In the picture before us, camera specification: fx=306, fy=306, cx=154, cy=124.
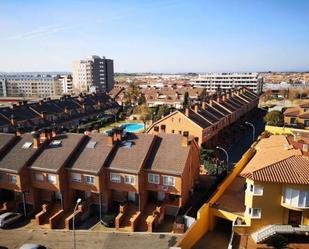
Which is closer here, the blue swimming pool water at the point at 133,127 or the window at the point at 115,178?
the window at the point at 115,178

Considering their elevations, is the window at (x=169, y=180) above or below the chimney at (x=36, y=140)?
below

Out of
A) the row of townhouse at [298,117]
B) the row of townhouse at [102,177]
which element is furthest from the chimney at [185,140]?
the row of townhouse at [298,117]

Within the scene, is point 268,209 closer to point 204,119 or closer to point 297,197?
point 297,197

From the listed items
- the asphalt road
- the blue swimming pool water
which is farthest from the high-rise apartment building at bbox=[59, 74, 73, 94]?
the asphalt road

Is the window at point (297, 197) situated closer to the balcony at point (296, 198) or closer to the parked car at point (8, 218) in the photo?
the balcony at point (296, 198)

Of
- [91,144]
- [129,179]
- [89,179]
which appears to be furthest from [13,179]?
[129,179]

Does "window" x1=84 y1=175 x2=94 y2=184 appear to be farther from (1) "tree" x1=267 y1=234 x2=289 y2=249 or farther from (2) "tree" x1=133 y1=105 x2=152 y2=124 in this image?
(2) "tree" x1=133 y1=105 x2=152 y2=124

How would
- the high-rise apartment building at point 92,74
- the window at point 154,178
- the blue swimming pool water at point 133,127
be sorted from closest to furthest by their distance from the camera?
the window at point 154,178, the blue swimming pool water at point 133,127, the high-rise apartment building at point 92,74

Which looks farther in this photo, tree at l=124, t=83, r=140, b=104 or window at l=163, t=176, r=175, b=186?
tree at l=124, t=83, r=140, b=104
